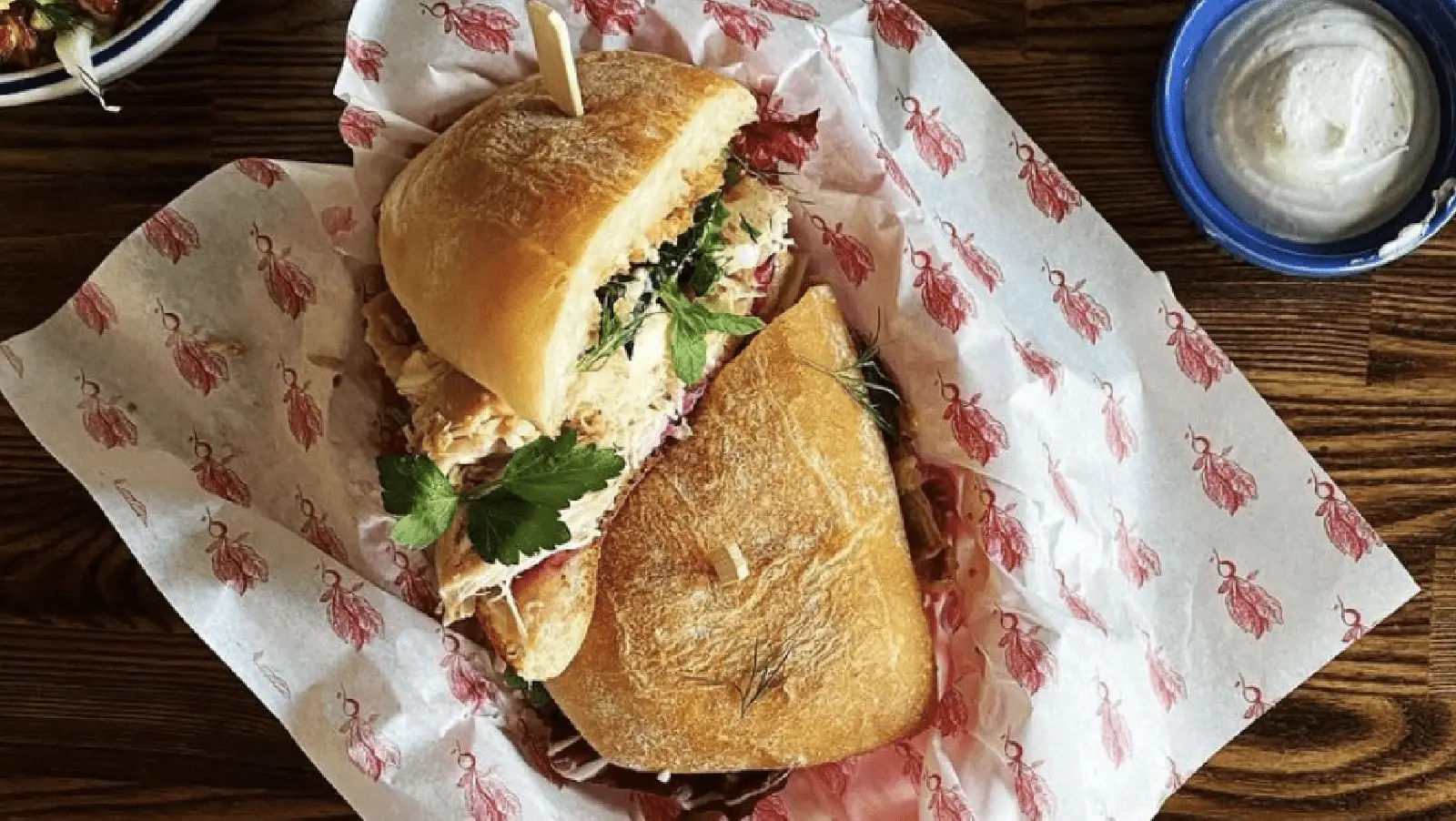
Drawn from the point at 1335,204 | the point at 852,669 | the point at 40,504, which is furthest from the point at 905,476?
the point at 40,504

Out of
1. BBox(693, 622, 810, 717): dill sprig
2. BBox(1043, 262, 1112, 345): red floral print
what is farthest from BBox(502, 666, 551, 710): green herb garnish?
BBox(1043, 262, 1112, 345): red floral print

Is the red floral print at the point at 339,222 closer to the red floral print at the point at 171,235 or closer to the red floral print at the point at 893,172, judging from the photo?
the red floral print at the point at 171,235

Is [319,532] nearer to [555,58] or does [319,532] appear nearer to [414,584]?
[414,584]

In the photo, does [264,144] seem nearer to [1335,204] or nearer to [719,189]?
[719,189]

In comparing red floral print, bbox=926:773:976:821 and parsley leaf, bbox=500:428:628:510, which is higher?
parsley leaf, bbox=500:428:628:510

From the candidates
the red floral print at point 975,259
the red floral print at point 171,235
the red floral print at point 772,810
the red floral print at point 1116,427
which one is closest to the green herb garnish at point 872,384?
the red floral print at point 975,259

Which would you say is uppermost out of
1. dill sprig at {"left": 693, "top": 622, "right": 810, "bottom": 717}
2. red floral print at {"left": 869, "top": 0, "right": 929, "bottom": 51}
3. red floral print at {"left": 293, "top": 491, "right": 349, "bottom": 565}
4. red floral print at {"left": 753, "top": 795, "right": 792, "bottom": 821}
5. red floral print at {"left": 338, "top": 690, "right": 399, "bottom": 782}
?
red floral print at {"left": 869, "top": 0, "right": 929, "bottom": 51}

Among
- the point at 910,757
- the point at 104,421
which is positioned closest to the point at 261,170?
the point at 104,421

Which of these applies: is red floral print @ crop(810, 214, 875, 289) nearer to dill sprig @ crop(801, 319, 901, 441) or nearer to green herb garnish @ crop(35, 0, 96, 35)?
dill sprig @ crop(801, 319, 901, 441)
